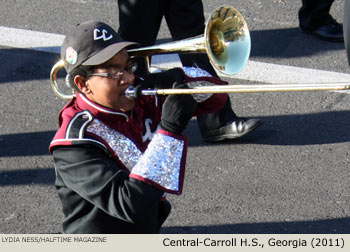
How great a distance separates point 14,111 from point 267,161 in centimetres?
208

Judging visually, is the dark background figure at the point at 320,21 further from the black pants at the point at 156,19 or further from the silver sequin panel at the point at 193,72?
the silver sequin panel at the point at 193,72

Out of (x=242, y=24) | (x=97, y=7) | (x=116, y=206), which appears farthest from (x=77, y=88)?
(x=97, y=7)

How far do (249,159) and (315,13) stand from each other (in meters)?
2.06

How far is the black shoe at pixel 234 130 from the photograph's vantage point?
494 cm

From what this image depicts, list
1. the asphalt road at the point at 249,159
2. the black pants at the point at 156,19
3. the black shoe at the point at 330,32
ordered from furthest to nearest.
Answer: the black shoe at the point at 330,32 < the black pants at the point at 156,19 < the asphalt road at the point at 249,159

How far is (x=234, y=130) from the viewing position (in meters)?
4.97

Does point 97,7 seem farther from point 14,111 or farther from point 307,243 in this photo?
point 307,243

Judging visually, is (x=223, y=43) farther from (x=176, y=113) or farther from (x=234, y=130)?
(x=234, y=130)

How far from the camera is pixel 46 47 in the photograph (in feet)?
20.9

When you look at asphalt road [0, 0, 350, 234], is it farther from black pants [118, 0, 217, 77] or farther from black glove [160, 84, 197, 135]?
black glove [160, 84, 197, 135]

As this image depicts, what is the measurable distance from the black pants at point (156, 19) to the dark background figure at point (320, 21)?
1.70 metres

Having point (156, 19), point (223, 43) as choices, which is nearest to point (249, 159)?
point (156, 19)

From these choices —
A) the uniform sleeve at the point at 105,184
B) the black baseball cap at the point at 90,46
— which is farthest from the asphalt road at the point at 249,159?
the black baseball cap at the point at 90,46

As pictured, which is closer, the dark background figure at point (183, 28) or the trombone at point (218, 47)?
the trombone at point (218, 47)
